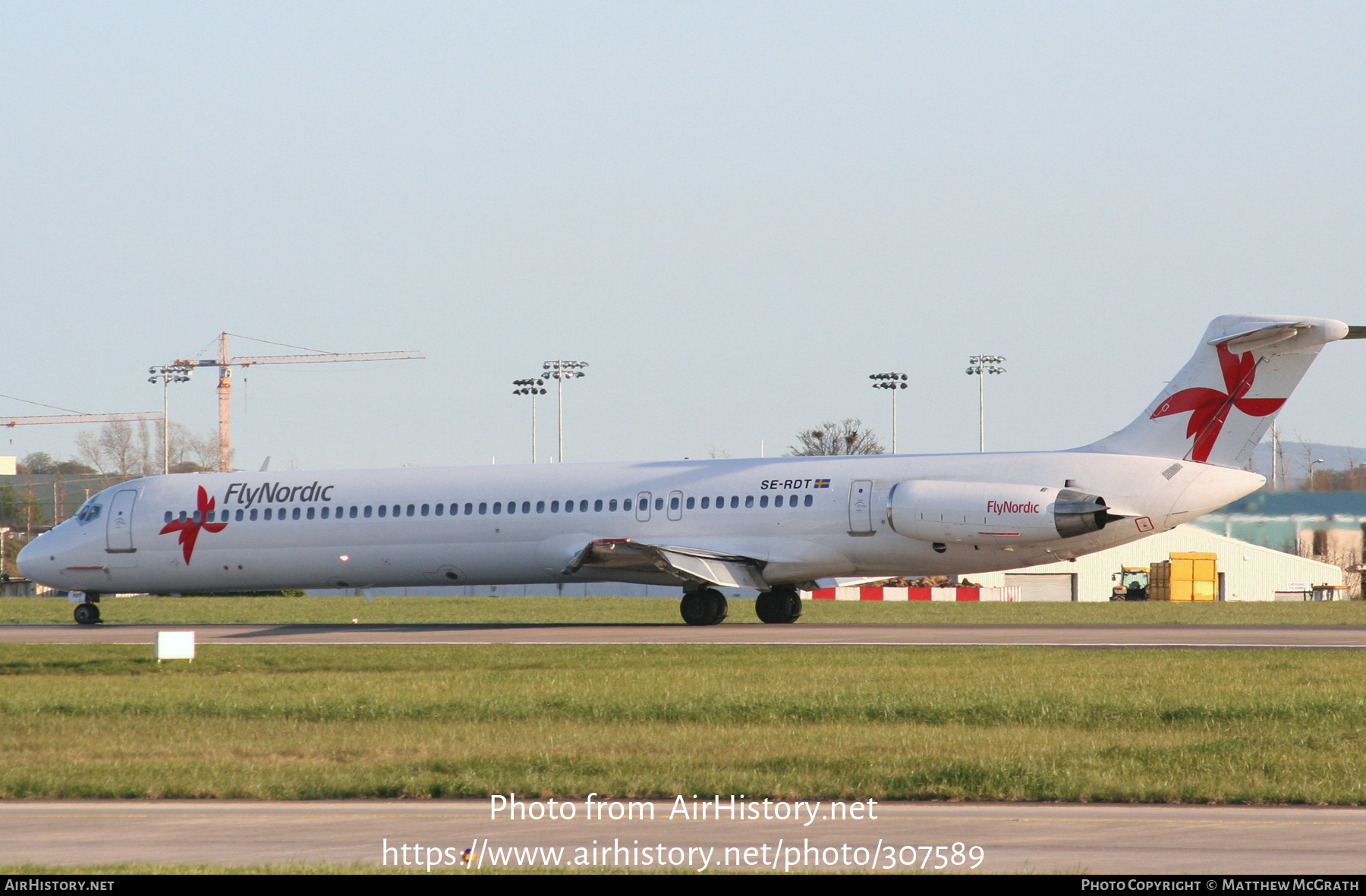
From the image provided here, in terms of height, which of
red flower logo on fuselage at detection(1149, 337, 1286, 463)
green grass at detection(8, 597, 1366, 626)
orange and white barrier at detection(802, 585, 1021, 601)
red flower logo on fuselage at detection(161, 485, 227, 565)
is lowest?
orange and white barrier at detection(802, 585, 1021, 601)

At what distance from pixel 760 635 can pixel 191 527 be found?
46.9 ft

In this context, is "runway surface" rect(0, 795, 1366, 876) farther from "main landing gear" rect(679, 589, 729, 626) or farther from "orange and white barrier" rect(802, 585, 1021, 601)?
"orange and white barrier" rect(802, 585, 1021, 601)

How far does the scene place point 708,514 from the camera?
3244 centimetres

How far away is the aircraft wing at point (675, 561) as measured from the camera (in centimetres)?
3128

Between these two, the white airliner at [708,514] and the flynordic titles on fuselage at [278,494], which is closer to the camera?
the white airliner at [708,514]

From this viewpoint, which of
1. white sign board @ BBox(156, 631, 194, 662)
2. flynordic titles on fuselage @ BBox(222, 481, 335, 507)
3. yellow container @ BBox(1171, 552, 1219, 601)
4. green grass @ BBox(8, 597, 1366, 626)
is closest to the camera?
white sign board @ BBox(156, 631, 194, 662)

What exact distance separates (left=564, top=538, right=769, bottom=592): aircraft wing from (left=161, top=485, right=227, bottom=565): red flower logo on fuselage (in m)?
9.13

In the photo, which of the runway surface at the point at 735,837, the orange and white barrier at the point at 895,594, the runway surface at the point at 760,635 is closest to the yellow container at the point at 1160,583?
the orange and white barrier at the point at 895,594

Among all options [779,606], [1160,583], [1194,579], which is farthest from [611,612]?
[1194,579]

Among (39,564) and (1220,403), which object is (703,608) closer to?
(1220,403)

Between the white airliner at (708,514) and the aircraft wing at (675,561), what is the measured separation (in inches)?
1.9

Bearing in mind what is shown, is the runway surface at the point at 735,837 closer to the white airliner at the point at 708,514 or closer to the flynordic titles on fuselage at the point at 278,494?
the white airliner at the point at 708,514

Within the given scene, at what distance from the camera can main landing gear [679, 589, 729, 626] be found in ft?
109

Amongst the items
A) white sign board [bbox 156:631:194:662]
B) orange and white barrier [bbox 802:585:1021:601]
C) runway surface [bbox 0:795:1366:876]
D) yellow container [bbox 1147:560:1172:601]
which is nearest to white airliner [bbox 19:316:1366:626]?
white sign board [bbox 156:631:194:662]
